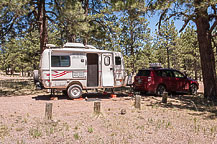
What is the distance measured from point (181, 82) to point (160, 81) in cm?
179

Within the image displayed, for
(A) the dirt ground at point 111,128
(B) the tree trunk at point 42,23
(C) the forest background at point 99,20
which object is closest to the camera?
(A) the dirt ground at point 111,128

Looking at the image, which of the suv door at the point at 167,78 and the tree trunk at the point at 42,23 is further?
the tree trunk at the point at 42,23

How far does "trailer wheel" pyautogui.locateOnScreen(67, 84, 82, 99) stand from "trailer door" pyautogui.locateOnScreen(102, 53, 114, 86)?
151cm

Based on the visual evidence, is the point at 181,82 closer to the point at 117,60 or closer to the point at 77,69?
the point at 117,60

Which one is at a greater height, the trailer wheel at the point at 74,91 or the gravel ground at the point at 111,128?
the trailer wheel at the point at 74,91

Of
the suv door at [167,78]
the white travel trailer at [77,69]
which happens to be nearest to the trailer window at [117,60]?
the white travel trailer at [77,69]

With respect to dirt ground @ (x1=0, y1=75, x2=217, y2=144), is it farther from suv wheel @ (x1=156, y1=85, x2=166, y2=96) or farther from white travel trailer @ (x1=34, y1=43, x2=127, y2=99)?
suv wheel @ (x1=156, y1=85, x2=166, y2=96)

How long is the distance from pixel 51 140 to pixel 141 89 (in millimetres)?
8431

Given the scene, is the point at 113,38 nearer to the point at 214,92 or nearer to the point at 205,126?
the point at 214,92

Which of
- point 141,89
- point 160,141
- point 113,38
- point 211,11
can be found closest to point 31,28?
point 113,38

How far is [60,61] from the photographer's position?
34.8ft

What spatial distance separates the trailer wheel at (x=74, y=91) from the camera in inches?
426

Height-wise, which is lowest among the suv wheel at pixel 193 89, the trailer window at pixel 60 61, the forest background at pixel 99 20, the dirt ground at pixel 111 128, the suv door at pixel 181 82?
the dirt ground at pixel 111 128

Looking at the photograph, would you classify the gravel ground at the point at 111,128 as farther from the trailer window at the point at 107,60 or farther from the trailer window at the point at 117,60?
the trailer window at the point at 117,60
